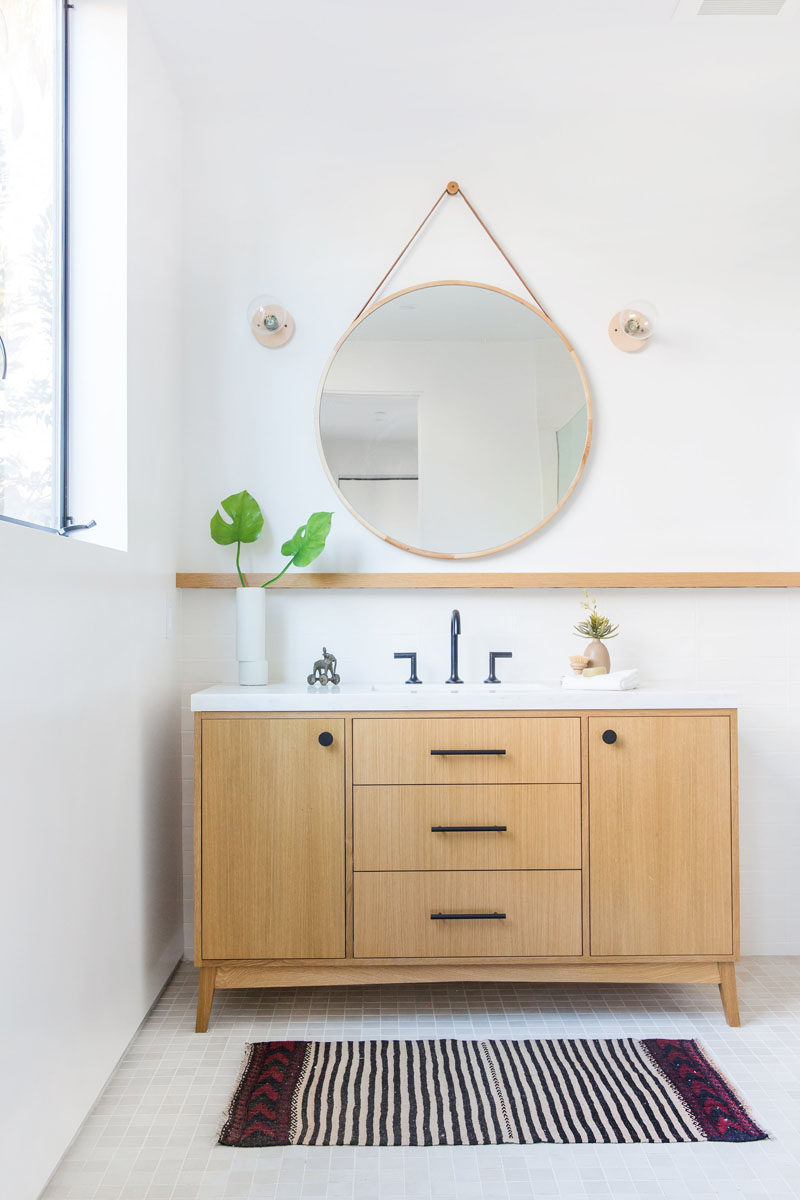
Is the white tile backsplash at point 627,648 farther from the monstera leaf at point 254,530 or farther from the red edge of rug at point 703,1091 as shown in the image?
the red edge of rug at point 703,1091

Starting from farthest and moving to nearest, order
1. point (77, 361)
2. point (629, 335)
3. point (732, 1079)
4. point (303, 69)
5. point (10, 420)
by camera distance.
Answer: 1. point (629, 335)
2. point (303, 69)
3. point (77, 361)
4. point (732, 1079)
5. point (10, 420)

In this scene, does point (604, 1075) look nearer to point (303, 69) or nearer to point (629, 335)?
point (629, 335)

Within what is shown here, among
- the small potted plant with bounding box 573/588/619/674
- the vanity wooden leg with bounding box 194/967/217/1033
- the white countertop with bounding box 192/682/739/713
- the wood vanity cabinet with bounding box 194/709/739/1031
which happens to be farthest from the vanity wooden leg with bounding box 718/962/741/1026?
the vanity wooden leg with bounding box 194/967/217/1033

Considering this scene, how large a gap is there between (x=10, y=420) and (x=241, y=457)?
1092mm

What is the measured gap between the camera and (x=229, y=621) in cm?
275

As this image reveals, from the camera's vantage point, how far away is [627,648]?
278cm

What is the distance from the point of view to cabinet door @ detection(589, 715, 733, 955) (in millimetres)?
2250

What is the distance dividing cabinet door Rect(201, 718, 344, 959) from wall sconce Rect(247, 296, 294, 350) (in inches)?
48.2

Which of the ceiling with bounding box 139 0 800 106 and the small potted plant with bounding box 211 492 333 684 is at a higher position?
the ceiling with bounding box 139 0 800 106

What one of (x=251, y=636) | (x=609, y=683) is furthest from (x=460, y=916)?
(x=251, y=636)

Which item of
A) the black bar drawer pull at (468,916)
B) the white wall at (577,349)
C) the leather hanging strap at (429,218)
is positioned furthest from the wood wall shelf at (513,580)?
the black bar drawer pull at (468,916)

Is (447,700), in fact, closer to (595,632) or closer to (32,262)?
(595,632)

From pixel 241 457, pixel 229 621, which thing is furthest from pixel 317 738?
pixel 241 457

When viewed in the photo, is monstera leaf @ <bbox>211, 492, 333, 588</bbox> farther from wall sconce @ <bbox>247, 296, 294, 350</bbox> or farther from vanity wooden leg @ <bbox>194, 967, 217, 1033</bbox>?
vanity wooden leg @ <bbox>194, 967, 217, 1033</bbox>
